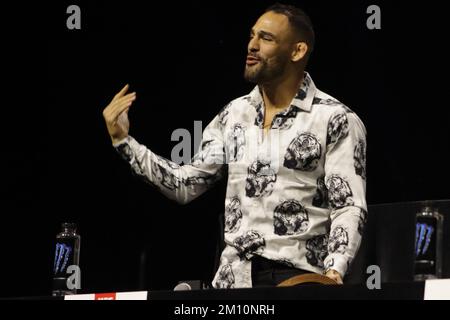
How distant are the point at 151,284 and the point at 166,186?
128 centimetres

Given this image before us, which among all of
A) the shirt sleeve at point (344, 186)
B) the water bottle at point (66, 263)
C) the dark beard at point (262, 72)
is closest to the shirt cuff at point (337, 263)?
the shirt sleeve at point (344, 186)

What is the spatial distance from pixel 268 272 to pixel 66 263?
81 cm

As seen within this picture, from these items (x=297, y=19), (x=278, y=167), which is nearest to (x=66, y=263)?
(x=278, y=167)

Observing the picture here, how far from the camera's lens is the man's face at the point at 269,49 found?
295 cm

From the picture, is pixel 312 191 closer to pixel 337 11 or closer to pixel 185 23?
pixel 337 11

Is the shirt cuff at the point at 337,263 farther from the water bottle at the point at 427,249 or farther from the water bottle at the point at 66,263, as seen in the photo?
the water bottle at the point at 66,263

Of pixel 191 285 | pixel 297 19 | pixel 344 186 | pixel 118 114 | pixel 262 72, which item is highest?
pixel 297 19

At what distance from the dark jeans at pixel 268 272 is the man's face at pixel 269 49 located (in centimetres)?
55

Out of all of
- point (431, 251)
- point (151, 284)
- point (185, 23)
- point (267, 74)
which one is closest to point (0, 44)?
point (185, 23)

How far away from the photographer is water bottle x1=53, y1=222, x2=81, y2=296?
3.21 metres

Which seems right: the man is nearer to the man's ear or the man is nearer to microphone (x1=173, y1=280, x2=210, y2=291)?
the man's ear

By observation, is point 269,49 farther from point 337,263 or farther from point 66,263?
point 66,263

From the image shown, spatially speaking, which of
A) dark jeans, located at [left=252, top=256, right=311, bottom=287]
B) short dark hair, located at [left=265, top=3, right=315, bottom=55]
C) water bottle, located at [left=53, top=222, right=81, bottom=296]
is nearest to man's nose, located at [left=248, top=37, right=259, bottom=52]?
short dark hair, located at [left=265, top=3, right=315, bottom=55]

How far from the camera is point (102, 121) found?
4086 millimetres
